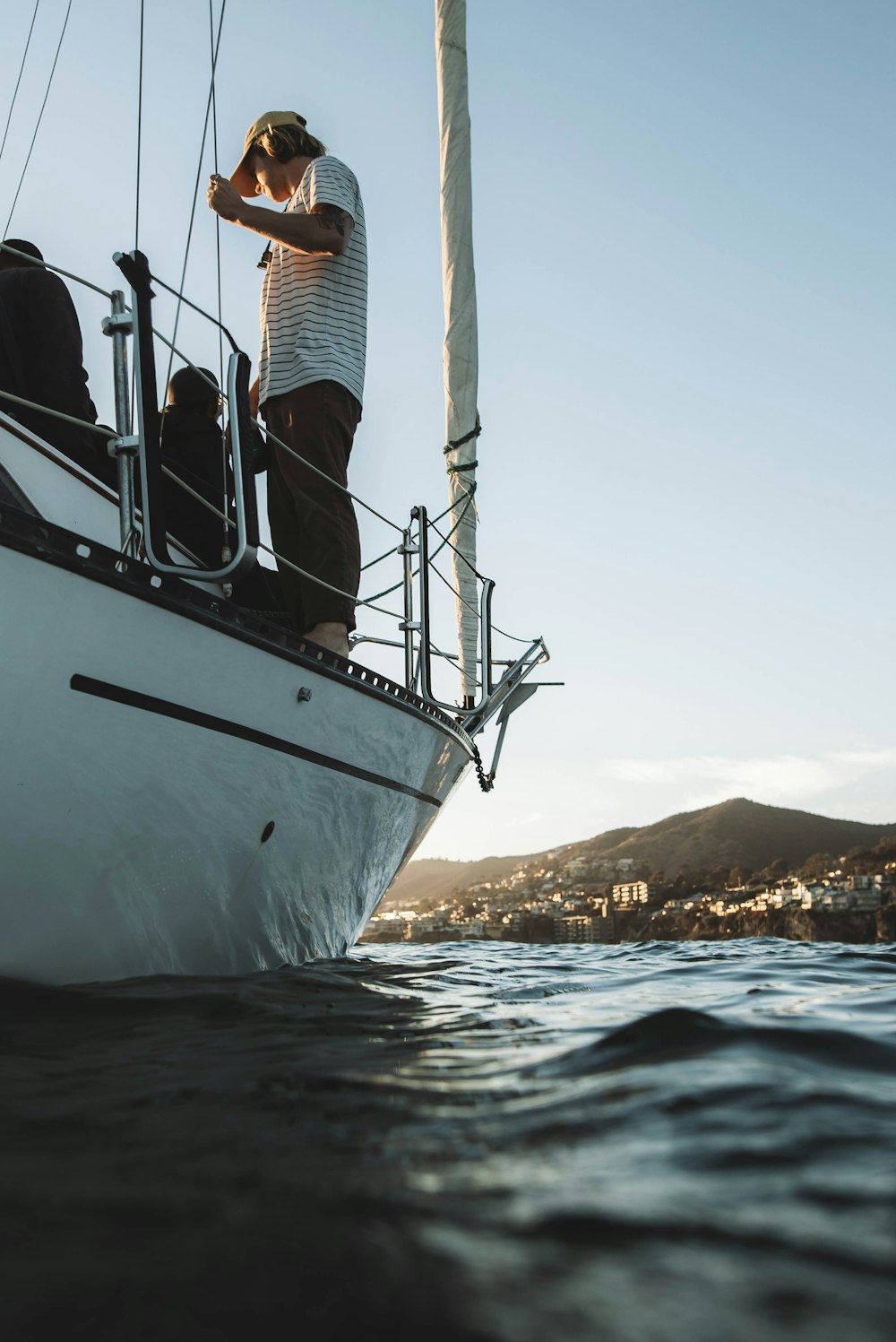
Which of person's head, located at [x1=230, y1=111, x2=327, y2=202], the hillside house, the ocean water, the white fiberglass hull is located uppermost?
person's head, located at [x1=230, y1=111, x2=327, y2=202]

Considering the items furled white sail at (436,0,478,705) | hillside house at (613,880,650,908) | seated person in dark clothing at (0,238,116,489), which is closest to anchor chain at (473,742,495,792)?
furled white sail at (436,0,478,705)

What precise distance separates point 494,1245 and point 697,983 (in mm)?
2694

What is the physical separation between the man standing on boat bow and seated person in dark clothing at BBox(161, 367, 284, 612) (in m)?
0.23

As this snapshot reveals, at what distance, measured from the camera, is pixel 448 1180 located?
99 cm

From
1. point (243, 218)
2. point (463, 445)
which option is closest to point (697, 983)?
point (243, 218)

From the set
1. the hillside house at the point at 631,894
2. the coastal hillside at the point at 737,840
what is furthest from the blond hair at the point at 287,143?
the coastal hillside at the point at 737,840

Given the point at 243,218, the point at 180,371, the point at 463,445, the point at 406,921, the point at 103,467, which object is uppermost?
the point at 463,445

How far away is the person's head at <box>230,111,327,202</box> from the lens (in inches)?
154

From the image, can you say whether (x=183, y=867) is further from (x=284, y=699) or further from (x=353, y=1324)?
(x=353, y=1324)

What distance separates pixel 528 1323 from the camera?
688 mm

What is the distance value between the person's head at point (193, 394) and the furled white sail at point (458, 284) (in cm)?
375

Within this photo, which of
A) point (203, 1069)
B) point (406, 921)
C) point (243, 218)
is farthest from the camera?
point (406, 921)

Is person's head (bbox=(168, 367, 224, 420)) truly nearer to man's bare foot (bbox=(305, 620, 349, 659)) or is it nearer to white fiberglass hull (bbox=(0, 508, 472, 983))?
man's bare foot (bbox=(305, 620, 349, 659))

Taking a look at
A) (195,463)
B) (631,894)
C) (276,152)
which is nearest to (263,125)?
(276,152)
